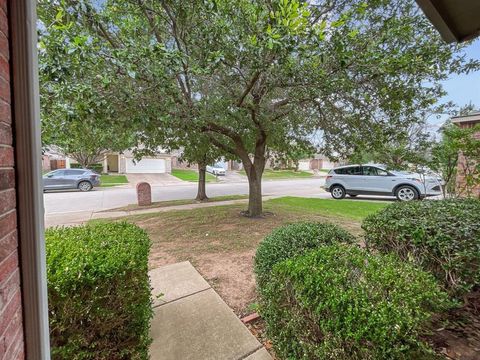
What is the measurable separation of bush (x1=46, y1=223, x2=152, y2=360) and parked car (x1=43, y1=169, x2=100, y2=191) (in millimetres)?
14708

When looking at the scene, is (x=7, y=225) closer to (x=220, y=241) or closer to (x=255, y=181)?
(x=220, y=241)

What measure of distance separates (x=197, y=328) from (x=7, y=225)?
6.10ft

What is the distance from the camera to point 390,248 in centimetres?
245

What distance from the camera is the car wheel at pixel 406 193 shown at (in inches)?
388

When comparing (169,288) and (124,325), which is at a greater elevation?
(124,325)

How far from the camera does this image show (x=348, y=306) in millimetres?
1336

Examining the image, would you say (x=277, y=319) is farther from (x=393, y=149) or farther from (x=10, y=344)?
(x=393, y=149)

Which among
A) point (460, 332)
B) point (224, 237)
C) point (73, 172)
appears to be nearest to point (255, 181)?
point (224, 237)

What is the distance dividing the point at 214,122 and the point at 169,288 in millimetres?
3316

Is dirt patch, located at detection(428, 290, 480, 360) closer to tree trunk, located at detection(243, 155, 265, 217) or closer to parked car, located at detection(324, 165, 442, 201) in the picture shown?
tree trunk, located at detection(243, 155, 265, 217)

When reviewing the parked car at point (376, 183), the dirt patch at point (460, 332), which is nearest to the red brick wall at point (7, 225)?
the dirt patch at point (460, 332)

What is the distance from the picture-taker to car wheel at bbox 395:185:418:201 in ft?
32.3

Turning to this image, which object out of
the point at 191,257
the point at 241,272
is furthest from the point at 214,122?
the point at 241,272

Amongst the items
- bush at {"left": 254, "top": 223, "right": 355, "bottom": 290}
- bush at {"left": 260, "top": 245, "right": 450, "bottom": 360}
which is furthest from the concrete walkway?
bush at {"left": 254, "top": 223, "right": 355, "bottom": 290}
